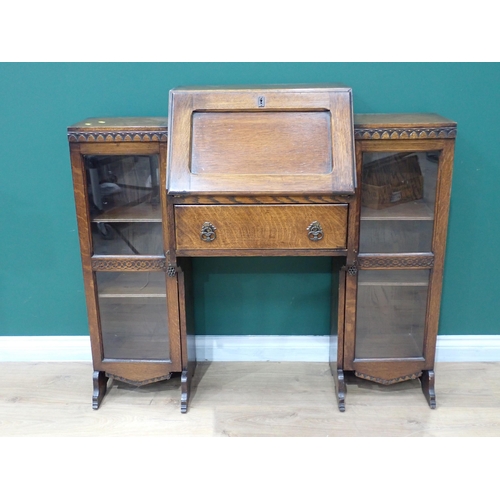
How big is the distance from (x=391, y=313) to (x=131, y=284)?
105 centimetres

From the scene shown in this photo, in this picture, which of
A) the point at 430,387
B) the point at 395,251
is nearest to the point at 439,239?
the point at 395,251

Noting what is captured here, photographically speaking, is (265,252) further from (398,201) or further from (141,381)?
(141,381)

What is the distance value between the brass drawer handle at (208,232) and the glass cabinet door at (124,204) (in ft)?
0.82

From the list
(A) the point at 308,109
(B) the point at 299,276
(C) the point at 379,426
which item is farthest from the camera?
(B) the point at 299,276

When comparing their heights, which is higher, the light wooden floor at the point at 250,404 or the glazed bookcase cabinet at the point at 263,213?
the glazed bookcase cabinet at the point at 263,213

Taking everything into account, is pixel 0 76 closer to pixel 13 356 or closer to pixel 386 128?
pixel 13 356

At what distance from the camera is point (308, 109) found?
1950 millimetres

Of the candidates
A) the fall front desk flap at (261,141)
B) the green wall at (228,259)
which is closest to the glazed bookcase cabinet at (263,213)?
the fall front desk flap at (261,141)

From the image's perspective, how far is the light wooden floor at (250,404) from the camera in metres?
2.18

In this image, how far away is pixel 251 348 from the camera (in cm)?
261

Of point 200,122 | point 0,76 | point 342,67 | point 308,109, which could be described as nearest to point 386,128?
point 308,109

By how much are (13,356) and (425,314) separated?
6.07 ft

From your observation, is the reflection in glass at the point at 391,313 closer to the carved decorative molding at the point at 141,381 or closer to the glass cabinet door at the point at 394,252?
the glass cabinet door at the point at 394,252

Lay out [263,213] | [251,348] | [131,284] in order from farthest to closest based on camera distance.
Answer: [251,348], [131,284], [263,213]
